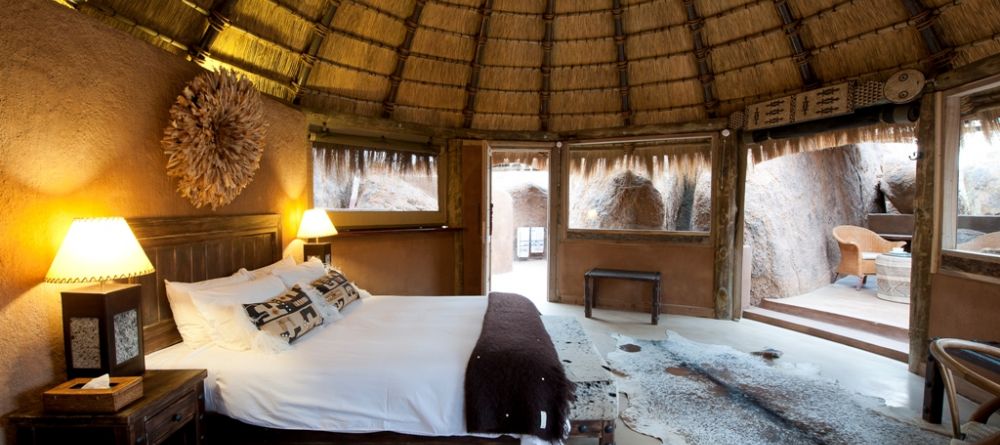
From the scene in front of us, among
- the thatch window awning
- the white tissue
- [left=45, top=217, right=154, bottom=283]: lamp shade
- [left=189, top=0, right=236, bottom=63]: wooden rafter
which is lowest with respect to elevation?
the white tissue

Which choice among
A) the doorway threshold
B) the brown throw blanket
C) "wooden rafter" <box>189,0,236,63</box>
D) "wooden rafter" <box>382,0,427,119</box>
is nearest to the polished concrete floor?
the doorway threshold

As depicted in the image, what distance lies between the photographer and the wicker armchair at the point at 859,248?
5.87 metres

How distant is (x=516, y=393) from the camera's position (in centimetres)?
196

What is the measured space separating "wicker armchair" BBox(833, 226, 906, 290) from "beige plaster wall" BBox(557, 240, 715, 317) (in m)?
2.67

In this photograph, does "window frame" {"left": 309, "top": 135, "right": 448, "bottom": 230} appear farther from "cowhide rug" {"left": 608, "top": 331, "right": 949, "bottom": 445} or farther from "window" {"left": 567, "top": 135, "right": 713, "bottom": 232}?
"cowhide rug" {"left": 608, "top": 331, "right": 949, "bottom": 445}

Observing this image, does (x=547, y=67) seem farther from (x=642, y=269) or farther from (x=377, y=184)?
(x=642, y=269)

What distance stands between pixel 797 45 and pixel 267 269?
4.84 metres

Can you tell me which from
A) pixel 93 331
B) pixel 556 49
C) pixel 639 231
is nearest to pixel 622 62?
pixel 556 49

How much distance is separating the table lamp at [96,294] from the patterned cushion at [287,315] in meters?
0.54

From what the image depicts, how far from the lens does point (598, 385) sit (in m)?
2.10

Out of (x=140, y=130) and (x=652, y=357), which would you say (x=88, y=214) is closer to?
(x=140, y=130)

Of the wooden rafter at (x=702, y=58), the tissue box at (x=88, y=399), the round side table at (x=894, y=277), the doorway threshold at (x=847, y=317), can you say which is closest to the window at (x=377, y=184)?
the tissue box at (x=88, y=399)

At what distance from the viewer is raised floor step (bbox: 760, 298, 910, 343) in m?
3.94

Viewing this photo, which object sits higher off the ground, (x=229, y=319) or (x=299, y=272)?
(x=299, y=272)
